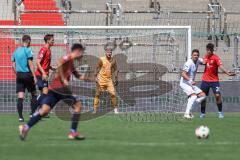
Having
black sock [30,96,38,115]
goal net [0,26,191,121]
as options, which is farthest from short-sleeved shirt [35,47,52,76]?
goal net [0,26,191,121]

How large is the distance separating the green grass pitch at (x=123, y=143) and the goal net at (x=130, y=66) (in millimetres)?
5040

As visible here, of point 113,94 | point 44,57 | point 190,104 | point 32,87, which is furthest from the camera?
point 113,94

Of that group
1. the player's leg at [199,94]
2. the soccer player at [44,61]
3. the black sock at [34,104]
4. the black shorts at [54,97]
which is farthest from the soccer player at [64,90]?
Result: the player's leg at [199,94]

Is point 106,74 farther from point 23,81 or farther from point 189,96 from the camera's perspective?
point 23,81

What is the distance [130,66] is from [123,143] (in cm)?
1125

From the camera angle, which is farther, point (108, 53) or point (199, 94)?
point (108, 53)

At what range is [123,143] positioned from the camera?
13.4 metres

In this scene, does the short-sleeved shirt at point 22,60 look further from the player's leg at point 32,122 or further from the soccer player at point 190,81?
the player's leg at point 32,122

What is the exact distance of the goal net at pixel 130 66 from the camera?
76.6 feet

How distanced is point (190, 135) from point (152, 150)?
2930 millimetres

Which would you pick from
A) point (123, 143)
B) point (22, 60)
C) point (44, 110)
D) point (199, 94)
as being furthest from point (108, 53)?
point (123, 143)

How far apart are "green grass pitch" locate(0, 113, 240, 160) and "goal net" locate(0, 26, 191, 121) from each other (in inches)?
198

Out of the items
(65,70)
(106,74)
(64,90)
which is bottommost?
(64,90)

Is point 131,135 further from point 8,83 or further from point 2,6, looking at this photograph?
point 2,6
